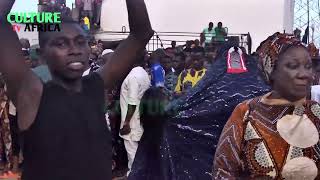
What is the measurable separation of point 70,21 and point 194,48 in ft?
35.7

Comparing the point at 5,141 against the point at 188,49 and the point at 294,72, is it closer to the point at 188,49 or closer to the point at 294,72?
the point at 188,49

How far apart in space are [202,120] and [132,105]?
215cm

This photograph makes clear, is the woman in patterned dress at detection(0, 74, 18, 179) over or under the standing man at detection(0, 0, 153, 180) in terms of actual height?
under

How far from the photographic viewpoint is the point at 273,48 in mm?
3098

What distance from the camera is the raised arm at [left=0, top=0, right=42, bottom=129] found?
2.23 m

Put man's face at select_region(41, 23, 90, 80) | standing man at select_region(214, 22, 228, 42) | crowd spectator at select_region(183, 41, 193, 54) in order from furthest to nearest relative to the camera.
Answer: standing man at select_region(214, 22, 228, 42)
crowd spectator at select_region(183, 41, 193, 54)
man's face at select_region(41, 23, 90, 80)

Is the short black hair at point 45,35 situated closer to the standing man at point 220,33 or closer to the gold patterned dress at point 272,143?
the gold patterned dress at point 272,143

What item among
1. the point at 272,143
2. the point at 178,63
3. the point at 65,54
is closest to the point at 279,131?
the point at 272,143

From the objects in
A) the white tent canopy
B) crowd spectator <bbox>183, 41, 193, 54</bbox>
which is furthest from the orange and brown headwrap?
the white tent canopy

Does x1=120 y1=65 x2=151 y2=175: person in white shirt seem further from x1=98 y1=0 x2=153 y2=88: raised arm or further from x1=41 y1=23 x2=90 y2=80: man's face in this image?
x1=41 y1=23 x2=90 y2=80: man's face

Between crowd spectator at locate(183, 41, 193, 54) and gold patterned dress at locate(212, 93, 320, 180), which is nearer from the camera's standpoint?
gold patterned dress at locate(212, 93, 320, 180)

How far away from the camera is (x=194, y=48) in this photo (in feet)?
43.6

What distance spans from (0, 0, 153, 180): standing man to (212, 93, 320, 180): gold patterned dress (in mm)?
837

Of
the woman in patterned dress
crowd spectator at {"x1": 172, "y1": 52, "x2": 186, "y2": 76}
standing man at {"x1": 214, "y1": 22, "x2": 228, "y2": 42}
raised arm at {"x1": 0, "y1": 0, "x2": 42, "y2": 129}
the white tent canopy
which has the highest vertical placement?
the white tent canopy
